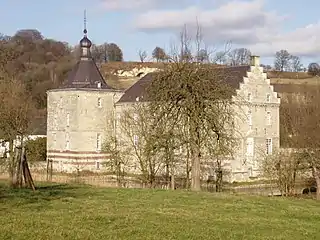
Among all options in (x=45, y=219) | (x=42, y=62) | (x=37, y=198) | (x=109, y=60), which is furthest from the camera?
(x=109, y=60)

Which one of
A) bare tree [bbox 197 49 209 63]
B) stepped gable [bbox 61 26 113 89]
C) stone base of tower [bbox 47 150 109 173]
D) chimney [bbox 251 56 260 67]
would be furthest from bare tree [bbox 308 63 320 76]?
bare tree [bbox 197 49 209 63]

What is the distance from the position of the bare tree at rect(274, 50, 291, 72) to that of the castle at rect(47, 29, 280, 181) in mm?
62597

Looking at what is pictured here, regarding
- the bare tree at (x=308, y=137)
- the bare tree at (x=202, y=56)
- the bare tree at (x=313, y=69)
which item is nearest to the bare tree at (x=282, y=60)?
the bare tree at (x=313, y=69)

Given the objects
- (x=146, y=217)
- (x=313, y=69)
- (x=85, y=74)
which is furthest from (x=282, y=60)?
(x=146, y=217)

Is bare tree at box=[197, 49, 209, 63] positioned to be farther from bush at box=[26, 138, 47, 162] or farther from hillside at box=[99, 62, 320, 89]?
hillside at box=[99, 62, 320, 89]

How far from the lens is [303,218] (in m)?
15.4

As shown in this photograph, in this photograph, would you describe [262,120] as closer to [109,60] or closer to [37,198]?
[37,198]

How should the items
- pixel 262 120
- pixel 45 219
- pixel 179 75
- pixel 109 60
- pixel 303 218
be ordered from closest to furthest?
1. pixel 45 219
2. pixel 303 218
3. pixel 179 75
4. pixel 262 120
5. pixel 109 60

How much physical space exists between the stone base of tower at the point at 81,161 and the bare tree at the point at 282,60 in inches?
2590

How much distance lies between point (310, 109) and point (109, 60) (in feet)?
287

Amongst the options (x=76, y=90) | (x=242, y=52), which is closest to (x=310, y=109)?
(x=76, y=90)

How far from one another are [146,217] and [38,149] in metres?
45.8

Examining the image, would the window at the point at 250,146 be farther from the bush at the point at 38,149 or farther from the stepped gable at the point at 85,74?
the bush at the point at 38,149

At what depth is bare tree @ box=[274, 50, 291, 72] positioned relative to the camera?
114000mm
